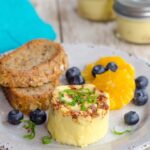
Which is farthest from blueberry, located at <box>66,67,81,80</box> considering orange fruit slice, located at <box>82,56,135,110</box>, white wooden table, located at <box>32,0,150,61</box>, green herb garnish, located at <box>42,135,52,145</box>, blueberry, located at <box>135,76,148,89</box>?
white wooden table, located at <box>32,0,150,61</box>

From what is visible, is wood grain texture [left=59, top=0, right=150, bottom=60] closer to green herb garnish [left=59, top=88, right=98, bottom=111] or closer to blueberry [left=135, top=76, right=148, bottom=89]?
blueberry [left=135, top=76, right=148, bottom=89]

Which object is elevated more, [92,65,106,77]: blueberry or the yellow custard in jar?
[92,65,106,77]: blueberry

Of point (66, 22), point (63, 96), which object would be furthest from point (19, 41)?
point (63, 96)

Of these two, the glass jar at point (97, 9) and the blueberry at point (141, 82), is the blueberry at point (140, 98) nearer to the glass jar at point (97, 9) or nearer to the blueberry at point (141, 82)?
the blueberry at point (141, 82)

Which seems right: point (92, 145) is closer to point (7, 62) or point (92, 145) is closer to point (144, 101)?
point (144, 101)

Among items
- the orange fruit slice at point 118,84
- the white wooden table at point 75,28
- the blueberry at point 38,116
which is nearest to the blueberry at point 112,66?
the orange fruit slice at point 118,84
